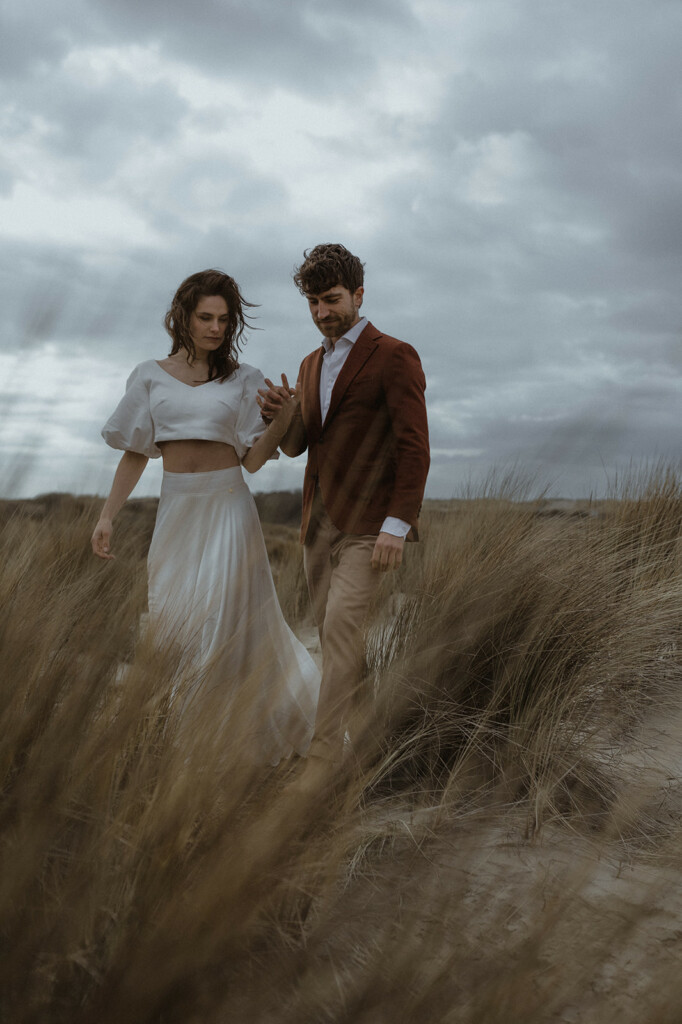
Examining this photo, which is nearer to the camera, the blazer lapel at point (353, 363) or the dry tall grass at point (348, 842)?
the dry tall grass at point (348, 842)

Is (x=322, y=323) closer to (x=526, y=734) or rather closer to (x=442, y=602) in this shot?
(x=442, y=602)

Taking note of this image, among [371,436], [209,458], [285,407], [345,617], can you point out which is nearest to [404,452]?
[371,436]

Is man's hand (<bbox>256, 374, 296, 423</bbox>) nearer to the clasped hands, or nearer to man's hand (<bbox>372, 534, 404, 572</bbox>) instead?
the clasped hands

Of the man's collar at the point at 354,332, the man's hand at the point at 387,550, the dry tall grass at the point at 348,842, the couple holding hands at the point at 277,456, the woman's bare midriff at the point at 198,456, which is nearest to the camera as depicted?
the dry tall grass at the point at 348,842

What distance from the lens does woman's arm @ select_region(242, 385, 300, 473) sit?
278cm

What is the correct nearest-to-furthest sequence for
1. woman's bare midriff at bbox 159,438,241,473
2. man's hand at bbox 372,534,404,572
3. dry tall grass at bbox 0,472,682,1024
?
1. dry tall grass at bbox 0,472,682,1024
2. man's hand at bbox 372,534,404,572
3. woman's bare midriff at bbox 159,438,241,473

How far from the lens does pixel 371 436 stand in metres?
2.82

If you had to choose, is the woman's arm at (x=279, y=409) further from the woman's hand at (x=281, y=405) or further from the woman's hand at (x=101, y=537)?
the woman's hand at (x=101, y=537)

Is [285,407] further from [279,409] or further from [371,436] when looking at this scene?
[371,436]

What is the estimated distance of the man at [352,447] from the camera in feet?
8.80

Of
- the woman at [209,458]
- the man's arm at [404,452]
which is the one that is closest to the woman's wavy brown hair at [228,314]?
the woman at [209,458]

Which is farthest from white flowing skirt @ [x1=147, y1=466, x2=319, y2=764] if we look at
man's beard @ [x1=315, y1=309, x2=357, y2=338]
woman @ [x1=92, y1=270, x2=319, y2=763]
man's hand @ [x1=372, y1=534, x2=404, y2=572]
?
man's beard @ [x1=315, y1=309, x2=357, y2=338]

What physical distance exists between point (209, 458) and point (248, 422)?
0.19 m

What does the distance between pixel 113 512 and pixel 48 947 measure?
6.42 ft
